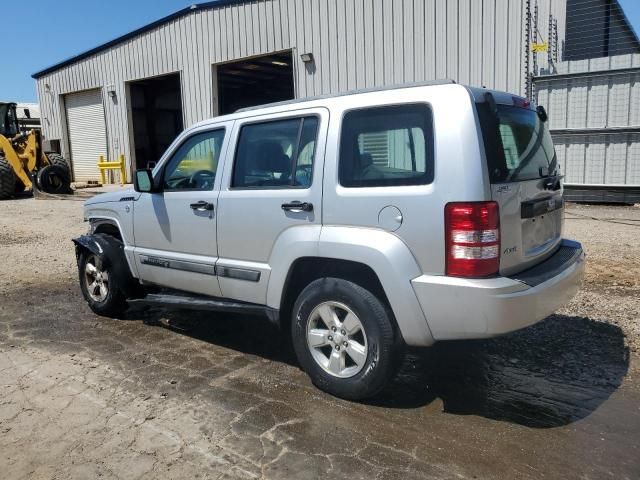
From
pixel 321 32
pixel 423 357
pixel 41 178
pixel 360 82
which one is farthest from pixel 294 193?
pixel 41 178

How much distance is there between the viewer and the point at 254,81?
24.2m

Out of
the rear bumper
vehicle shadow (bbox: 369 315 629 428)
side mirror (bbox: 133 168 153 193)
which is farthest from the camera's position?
side mirror (bbox: 133 168 153 193)

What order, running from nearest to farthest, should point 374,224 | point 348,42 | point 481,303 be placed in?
point 481,303 < point 374,224 < point 348,42

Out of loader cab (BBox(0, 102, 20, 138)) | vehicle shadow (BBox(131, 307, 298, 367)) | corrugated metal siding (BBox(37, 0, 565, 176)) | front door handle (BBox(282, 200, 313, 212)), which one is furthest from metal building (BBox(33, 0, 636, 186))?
front door handle (BBox(282, 200, 313, 212))

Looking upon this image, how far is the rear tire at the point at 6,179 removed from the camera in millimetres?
18188

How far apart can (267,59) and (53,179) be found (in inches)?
328

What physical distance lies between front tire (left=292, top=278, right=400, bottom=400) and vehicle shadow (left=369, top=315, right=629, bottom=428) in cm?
25

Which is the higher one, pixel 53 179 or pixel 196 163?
pixel 196 163

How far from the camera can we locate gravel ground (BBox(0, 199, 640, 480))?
2922mm

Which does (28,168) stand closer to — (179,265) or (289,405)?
(179,265)

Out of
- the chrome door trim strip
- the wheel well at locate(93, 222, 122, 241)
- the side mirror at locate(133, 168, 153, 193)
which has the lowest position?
the chrome door trim strip

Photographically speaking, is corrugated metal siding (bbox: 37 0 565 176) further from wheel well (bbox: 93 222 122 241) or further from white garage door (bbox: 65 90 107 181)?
wheel well (bbox: 93 222 122 241)

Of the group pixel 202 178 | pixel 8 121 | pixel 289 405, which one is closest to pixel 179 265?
pixel 202 178

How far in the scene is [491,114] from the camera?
3221 mm
